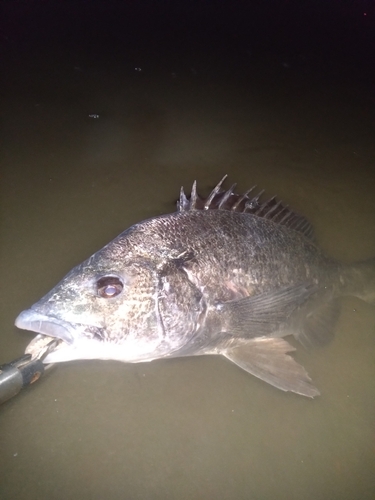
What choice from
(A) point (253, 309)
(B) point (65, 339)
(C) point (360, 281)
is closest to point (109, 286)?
(B) point (65, 339)

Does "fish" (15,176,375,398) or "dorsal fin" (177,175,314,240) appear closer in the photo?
"fish" (15,176,375,398)

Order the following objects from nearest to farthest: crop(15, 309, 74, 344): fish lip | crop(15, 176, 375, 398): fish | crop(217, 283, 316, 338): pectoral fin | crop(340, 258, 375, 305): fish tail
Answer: crop(15, 309, 74, 344): fish lip
crop(15, 176, 375, 398): fish
crop(217, 283, 316, 338): pectoral fin
crop(340, 258, 375, 305): fish tail

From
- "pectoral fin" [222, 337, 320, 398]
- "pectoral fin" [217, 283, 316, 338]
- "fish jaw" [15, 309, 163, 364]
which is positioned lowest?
"pectoral fin" [222, 337, 320, 398]

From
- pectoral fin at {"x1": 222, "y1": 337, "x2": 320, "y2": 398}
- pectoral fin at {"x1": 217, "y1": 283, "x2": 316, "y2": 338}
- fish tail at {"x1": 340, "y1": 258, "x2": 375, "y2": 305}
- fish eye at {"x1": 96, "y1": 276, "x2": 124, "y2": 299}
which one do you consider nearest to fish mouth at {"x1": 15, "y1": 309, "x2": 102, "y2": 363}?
fish eye at {"x1": 96, "y1": 276, "x2": 124, "y2": 299}

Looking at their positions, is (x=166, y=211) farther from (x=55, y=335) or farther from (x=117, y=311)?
(x=55, y=335)

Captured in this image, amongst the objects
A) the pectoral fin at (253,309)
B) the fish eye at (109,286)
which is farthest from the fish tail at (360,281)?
the fish eye at (109,286)

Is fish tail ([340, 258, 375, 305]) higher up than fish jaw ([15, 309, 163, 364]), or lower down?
lower down

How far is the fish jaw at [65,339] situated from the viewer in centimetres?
182

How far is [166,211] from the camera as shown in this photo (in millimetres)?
3400

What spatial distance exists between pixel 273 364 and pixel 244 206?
111cm

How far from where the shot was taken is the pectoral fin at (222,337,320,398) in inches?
90.6

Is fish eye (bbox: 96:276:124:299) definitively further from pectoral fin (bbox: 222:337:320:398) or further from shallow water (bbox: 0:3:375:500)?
pectoral fin (bbox: 222:337:320:398)

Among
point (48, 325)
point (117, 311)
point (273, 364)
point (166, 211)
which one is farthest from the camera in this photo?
point (166, 211)

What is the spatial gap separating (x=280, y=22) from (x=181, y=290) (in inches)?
313
